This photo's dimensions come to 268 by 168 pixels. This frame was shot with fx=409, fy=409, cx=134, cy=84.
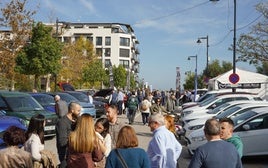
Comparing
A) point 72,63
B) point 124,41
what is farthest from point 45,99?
point 124,41

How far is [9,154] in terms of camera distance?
4578 millimetres

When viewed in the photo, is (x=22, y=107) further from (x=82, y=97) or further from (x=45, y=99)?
(x=82, y=97)

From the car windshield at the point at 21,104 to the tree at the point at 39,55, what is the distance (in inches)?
706

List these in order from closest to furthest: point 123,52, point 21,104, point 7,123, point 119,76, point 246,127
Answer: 1. point 7,123
2. point 246,127
3. point 21,104
4. point 119,76
5. point 123,52

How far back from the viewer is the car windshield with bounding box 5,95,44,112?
14.3m

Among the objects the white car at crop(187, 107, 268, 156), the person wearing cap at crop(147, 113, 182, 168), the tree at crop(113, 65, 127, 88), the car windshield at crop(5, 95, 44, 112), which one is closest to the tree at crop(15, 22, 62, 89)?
the car windshield at crop(5, 95, 44, 112)

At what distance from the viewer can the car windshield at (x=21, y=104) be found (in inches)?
562

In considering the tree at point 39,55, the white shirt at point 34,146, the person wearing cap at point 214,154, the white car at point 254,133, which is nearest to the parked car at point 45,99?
the white car at point 254,133

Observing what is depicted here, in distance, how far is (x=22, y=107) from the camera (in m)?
14.5

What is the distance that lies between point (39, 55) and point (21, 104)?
18.9 metres

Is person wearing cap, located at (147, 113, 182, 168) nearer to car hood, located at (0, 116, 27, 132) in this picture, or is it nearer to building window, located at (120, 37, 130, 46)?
car hood, located at (0, 116, 27, 132)

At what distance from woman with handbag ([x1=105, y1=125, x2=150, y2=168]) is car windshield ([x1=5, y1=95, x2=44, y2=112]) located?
10.3 metres

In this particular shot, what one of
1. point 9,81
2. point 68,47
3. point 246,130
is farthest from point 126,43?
point 246,130

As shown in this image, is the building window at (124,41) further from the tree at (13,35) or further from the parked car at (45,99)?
the parked car at (45,99)
